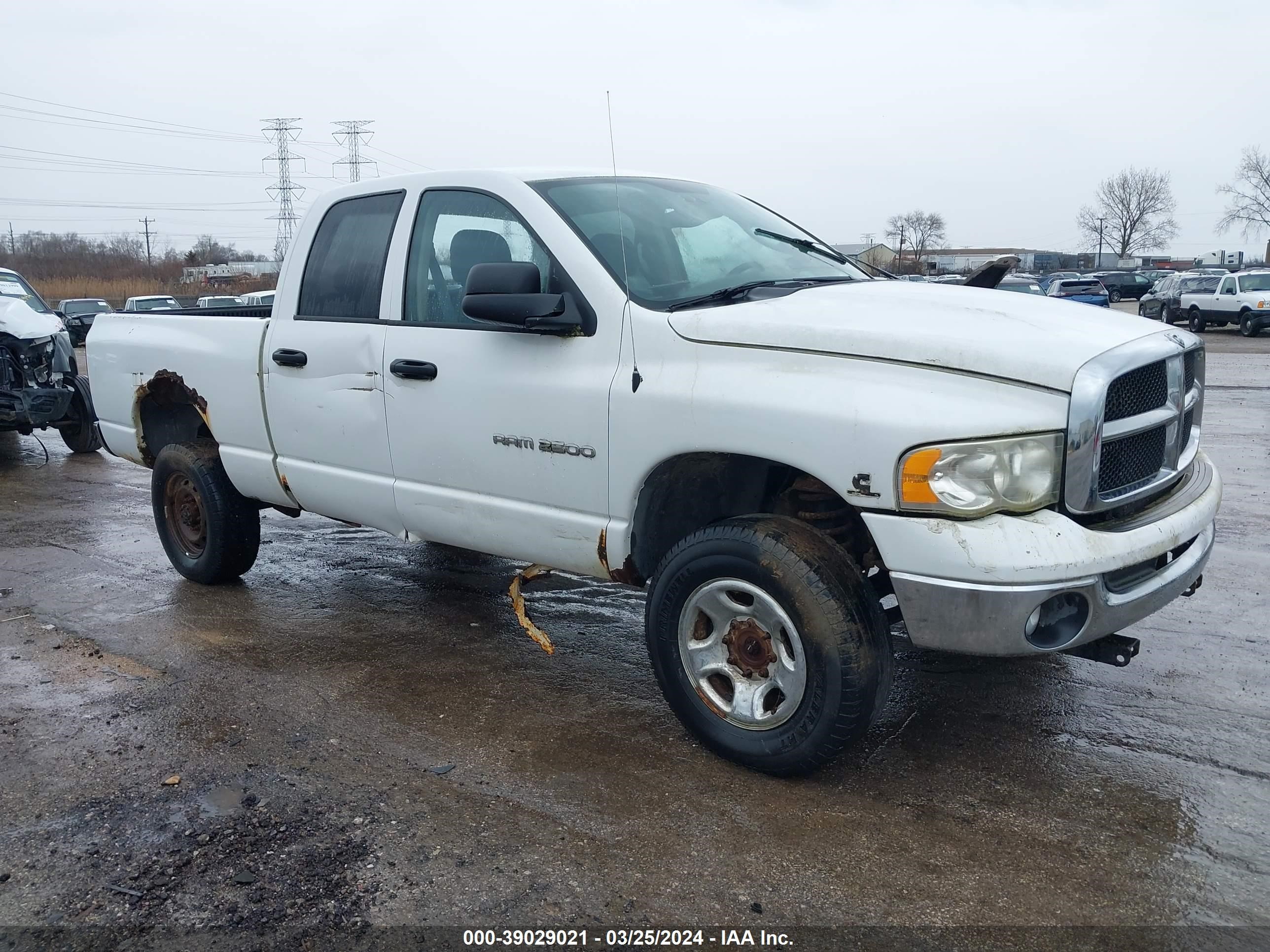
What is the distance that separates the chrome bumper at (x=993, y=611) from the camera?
2930mm

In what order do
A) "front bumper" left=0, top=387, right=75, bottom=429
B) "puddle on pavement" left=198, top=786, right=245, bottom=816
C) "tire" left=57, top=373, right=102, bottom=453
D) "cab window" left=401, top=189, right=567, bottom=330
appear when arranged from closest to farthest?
1. "puddle on pavement" left=198, top=786, right=245, bottom=816
2. "cab window" left=401, top=189, right=567, bottom=330
3. "front bumper" left=0, top=387, right=75, bottom=429
4. "tire" left=57, top=373, right=102, bottom=453

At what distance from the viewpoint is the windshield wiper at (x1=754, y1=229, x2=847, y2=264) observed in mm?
4547

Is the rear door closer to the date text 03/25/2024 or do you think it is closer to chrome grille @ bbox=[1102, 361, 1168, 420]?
the date text 03/25/2024

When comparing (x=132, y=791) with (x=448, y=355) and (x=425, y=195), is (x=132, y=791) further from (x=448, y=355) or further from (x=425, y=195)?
(x=425, y=195)

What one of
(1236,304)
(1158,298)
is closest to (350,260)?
(1236,304)

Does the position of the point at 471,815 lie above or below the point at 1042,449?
below

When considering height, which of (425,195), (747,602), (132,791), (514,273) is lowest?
(132,791)

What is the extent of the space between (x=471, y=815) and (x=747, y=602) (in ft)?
3.58

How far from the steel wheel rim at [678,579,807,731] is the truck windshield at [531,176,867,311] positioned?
104cm

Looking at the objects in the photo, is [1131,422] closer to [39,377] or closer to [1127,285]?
[39,377]

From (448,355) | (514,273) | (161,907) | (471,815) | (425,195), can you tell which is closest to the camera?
(161,907)

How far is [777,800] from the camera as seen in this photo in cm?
333

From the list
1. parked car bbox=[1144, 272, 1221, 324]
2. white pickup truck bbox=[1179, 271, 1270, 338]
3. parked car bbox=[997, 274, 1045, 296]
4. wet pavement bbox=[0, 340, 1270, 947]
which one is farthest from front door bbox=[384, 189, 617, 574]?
parked car bbox=[1144, 272, 1221, 324]

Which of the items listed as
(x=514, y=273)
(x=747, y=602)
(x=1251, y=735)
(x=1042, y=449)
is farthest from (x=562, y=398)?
(x=1251, y=735)
